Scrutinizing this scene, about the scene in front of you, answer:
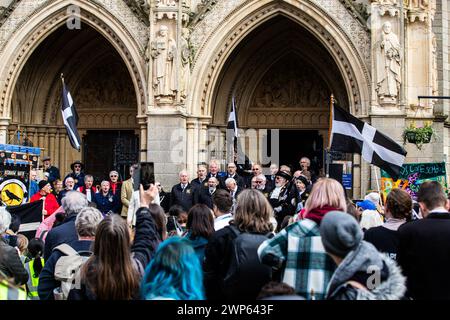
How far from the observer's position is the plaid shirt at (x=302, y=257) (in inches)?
193

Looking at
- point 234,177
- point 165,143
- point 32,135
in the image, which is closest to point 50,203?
point 234,177

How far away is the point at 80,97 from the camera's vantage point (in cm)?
2241

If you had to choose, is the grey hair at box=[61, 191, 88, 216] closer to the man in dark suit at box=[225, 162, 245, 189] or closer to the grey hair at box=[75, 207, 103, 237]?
the grey hair at box=[75, 207, 103, 237]

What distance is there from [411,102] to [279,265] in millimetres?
13337

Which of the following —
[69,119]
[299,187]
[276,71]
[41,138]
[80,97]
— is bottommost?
[299,187]

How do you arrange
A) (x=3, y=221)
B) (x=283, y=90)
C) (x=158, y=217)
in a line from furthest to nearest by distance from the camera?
(x=283, y=90) → (x=3, y=221) → (x=158, y=217)

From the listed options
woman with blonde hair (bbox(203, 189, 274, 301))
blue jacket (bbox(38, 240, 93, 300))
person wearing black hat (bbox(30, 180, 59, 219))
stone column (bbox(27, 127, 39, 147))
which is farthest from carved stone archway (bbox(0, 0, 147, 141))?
blue jacket (bbox(38, 240, 93, 300))

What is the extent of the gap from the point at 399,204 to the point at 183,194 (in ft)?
28.5

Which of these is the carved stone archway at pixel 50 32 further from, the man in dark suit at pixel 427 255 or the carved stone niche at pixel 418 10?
the man in dark suit at pixel 427 255

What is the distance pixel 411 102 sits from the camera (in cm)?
1758

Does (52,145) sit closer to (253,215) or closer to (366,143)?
(366,143)

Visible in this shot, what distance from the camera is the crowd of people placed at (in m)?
4.28

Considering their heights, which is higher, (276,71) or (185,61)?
(276,71)

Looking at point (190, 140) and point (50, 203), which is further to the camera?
point (190, 140)
